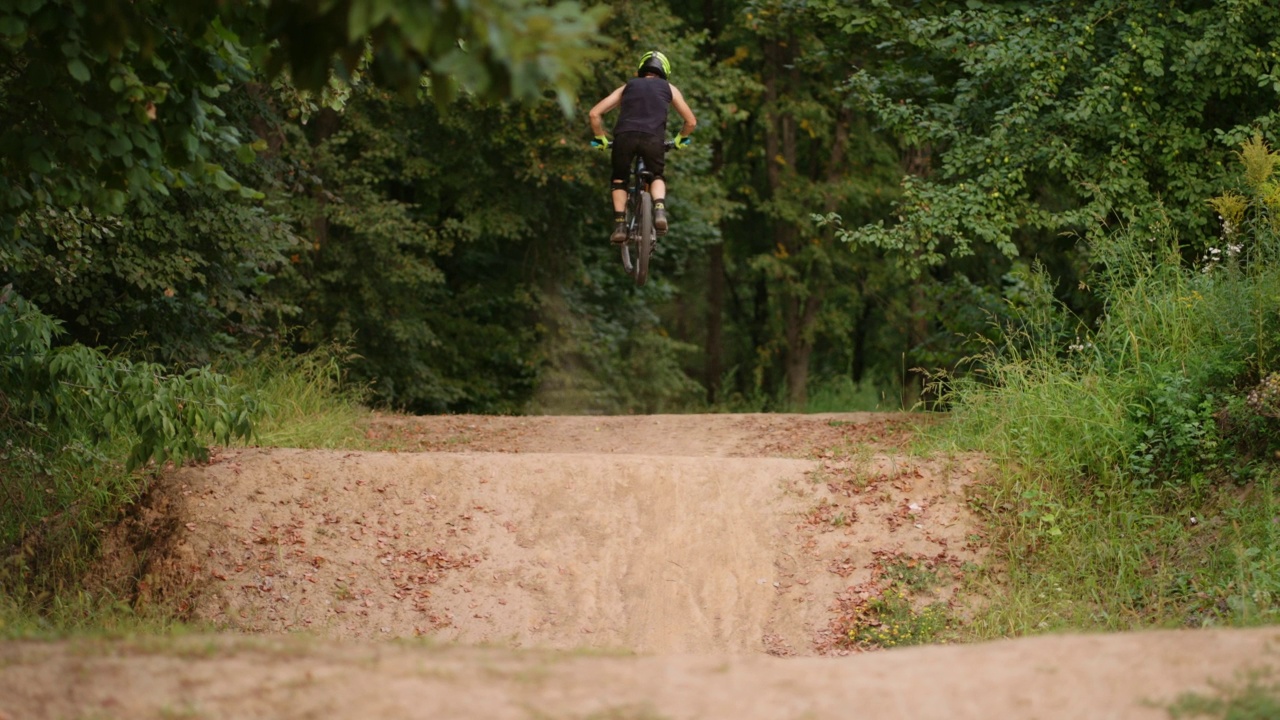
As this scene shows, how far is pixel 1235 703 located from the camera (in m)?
3.81

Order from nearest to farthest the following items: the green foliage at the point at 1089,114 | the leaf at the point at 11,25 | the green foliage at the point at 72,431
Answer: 1. the leaf at the point at 11,25
2. the green foliage at the point at 72,431
3. the green foliage at the point at 1089,114

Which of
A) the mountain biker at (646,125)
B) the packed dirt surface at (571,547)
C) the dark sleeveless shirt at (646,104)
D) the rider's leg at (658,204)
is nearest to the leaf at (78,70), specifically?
the packed dirt surface at (571,547)

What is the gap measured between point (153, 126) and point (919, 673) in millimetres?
4254

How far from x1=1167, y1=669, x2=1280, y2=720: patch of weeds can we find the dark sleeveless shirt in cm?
602

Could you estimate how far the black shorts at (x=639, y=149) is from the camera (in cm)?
905

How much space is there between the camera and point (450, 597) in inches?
→ 308

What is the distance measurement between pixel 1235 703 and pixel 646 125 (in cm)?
622

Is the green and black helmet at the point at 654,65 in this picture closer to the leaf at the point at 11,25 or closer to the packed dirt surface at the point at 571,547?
the packed dirt surface at the point at 571,547

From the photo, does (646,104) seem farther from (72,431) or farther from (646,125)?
(72,431)

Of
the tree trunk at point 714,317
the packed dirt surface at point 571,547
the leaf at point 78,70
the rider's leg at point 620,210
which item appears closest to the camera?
the leaf at point 78,70

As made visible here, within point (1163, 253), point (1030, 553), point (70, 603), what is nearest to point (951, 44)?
point (1163, 253)

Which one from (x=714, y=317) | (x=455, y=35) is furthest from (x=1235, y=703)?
(x=714, y=317)

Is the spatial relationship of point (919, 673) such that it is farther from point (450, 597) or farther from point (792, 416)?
point (792, 416)

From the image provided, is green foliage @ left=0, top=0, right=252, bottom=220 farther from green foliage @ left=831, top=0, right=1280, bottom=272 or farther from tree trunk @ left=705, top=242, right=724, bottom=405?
tree trunk @ left=705, top=242, right=724, bottom=405
